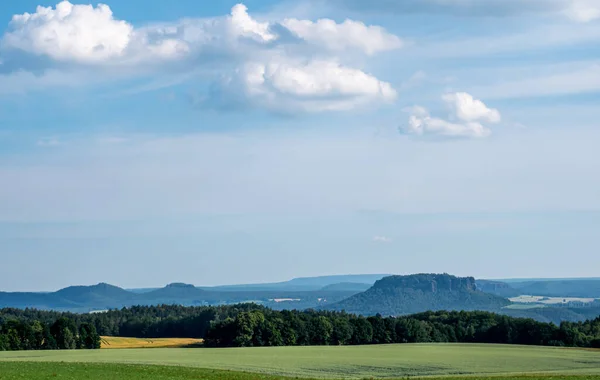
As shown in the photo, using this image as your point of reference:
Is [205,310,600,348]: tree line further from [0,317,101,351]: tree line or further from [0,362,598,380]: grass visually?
[0,362,598,380]: grass

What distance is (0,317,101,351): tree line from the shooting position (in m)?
158

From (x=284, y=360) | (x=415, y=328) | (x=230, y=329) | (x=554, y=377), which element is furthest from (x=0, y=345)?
(x=554, y=377)

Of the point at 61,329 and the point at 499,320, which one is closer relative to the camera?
the point at 61,329

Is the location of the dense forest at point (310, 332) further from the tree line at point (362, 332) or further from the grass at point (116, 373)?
the grass at point (116, 373)

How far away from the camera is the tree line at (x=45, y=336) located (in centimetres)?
15800

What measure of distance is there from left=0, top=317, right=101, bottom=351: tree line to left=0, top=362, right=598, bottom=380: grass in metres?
78.6

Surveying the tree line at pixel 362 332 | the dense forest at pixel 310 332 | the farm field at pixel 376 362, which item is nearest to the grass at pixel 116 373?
the farm field at pixel 376 362

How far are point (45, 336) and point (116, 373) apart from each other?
324 ft

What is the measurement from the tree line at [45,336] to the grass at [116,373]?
78553 millimetres

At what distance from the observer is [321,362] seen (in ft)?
322

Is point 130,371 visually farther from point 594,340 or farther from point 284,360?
point 594,340

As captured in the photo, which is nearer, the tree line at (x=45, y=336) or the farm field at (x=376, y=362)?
the farm field at (x=376, y=362)

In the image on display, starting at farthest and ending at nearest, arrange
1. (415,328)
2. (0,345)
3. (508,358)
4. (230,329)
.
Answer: (415,328)
(230,329)
(0,345)
(508,358)

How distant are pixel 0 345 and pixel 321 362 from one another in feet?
253
